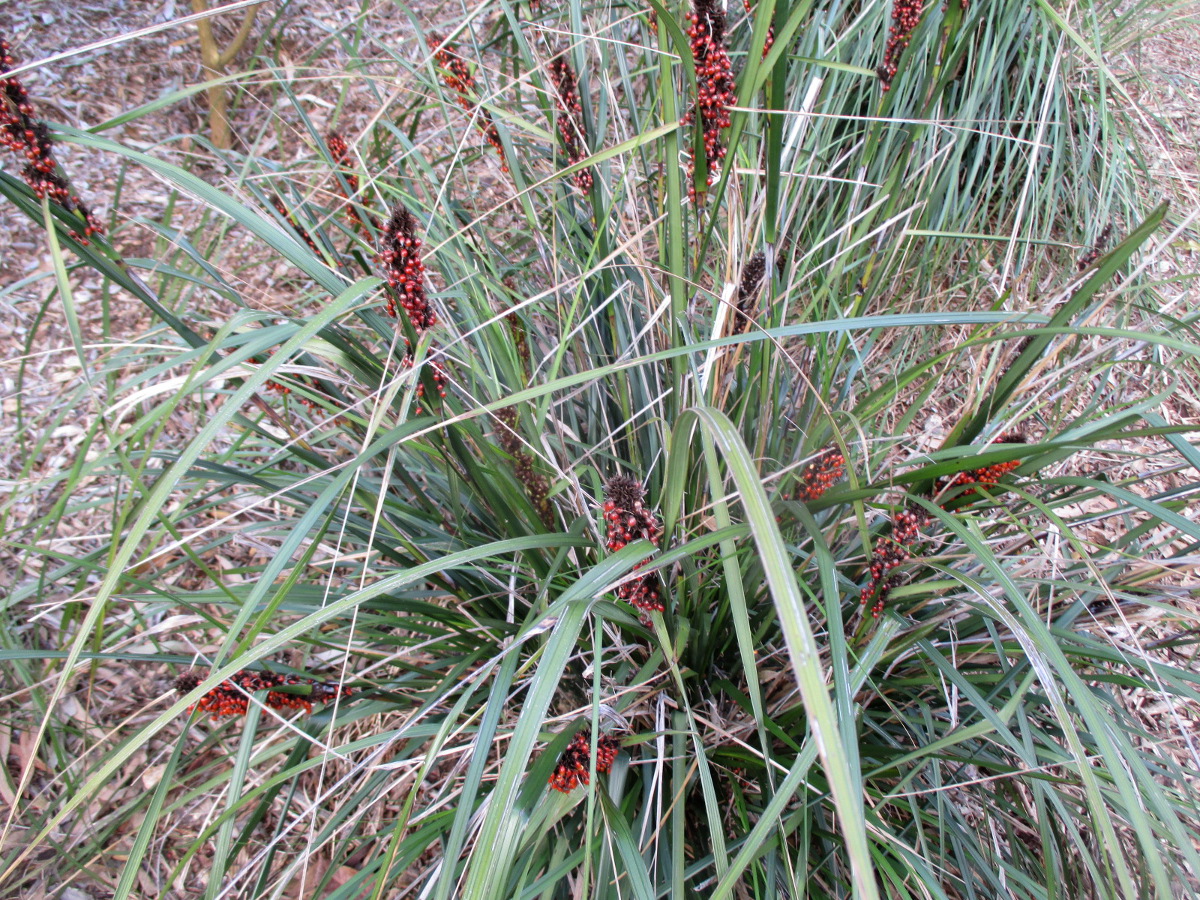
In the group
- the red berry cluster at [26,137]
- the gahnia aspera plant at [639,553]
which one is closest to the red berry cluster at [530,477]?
the gahnia aspera plant at [639,553]

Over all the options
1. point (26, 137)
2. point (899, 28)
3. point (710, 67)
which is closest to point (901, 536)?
point (710, 67)

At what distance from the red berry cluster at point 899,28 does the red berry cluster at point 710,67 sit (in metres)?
0.42

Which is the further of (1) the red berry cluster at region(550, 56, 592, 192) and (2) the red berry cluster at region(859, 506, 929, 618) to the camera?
(1) the red berry cluster at region(550, 56, 592, 192)

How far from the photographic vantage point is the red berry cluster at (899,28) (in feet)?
3.70

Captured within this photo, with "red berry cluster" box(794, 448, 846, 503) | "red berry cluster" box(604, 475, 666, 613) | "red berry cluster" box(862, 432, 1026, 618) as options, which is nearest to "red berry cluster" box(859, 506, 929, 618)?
"red berry cluster" box(862, 432, 1026, 618)

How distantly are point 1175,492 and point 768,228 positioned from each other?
82 cm

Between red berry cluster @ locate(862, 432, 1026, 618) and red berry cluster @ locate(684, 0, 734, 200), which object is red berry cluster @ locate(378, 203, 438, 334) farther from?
red berry cluster @ locate(862, 432, 1026, 618)

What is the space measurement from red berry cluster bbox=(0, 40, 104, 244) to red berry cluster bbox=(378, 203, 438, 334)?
1.35 feet

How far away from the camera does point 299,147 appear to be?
3.10m

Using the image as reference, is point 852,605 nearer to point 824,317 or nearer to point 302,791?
point 824,317

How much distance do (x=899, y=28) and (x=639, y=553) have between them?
39.5 inches

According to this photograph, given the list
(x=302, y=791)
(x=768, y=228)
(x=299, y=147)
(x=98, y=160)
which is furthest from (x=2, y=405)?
(x=768, y=228)

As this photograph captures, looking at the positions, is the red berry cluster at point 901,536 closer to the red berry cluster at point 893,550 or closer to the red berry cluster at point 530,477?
the red berry cluster at point 893,550

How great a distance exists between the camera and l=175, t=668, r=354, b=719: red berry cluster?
103 cm
